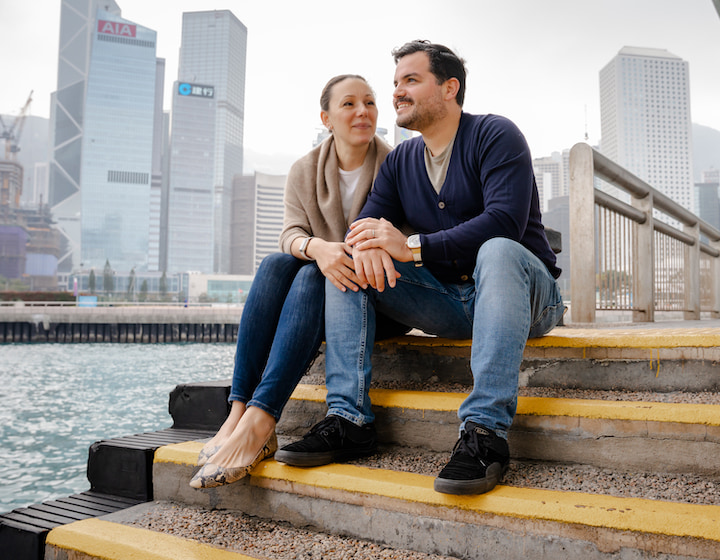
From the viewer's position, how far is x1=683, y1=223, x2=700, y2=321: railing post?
4.45 m

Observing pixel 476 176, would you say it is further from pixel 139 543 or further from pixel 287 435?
pixel 139 543

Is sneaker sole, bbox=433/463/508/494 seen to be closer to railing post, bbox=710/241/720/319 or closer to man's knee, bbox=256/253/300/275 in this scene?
man's knee, bbox=256/253/300/275

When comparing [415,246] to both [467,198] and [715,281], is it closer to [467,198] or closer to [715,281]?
[467,198]

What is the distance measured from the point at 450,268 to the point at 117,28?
113 m

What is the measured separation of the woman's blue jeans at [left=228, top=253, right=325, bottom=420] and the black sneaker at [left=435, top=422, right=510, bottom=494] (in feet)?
1.56

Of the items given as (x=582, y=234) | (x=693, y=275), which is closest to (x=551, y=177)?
(x=693, y=275)

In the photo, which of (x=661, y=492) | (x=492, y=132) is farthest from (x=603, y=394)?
(x=492, y=132)

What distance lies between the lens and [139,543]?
1052 mm

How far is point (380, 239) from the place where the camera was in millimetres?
1276

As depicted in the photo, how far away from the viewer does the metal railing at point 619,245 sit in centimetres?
285

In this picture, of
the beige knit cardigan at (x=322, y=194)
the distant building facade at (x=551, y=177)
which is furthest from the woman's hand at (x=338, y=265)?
the distant building facade at (x=551, y=177)

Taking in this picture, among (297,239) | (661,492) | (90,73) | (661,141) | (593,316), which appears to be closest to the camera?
(661,492)

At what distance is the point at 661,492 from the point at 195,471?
107 centimetres

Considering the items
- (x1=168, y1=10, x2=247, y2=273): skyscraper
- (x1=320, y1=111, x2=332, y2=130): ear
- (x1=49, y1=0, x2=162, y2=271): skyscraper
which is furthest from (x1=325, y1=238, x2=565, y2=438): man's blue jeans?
(x1=168, y1=10, x2=247, y2=273): skyscraper
